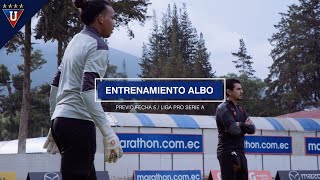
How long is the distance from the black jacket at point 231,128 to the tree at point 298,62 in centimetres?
5094

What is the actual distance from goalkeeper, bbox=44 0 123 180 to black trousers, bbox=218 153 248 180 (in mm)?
3564

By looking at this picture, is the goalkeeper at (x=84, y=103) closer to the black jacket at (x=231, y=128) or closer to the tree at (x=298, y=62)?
the black jacket at (x=231, y=128)

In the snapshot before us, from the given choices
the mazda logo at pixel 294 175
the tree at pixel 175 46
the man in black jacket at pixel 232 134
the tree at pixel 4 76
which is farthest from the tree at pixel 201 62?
the man in black jacket at pixel 232 134

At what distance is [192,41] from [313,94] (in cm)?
1946

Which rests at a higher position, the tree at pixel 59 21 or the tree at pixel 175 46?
the tree at pixel 175 46

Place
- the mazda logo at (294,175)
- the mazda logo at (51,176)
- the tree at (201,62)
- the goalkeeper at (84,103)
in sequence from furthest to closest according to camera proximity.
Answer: the tree at (201,62), the mazda logo at (294,175), the mazda logo at (51,176), the goalkeeper at (84,103)

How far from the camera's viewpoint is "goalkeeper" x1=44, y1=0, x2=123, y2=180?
334cm

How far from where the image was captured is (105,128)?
3344 millimetres

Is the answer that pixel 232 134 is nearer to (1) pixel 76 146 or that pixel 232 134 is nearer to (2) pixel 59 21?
(1) pixel 76 146

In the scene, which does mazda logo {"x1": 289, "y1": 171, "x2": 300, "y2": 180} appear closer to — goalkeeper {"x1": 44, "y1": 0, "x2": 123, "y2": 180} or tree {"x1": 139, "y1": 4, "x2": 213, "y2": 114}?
goalkeeper {"x1": 44, "y1": 0, "x2": 123, "y2": 180}

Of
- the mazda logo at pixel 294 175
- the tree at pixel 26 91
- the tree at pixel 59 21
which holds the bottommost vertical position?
the mazda logo at pixel 294 175

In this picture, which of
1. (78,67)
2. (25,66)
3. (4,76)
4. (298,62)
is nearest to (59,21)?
(25,66)

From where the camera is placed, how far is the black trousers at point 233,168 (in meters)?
6.82

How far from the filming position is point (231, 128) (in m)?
6.81
